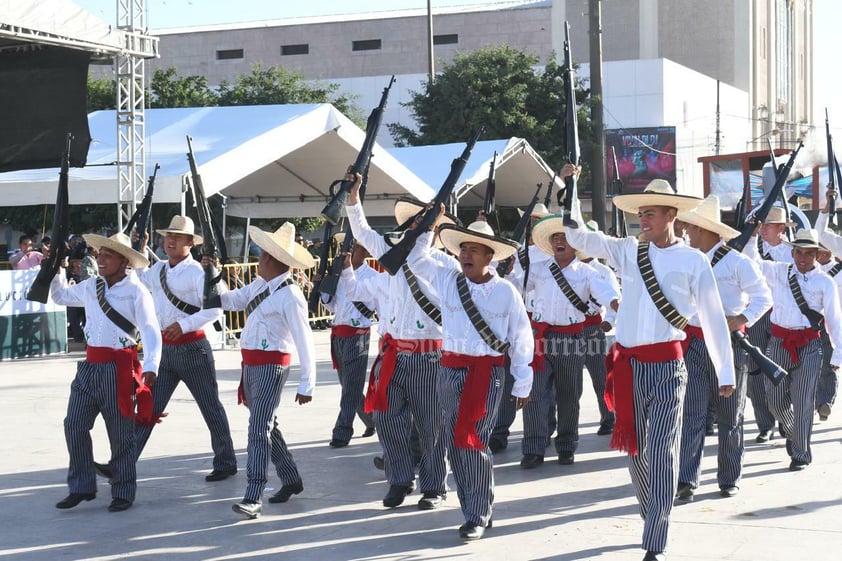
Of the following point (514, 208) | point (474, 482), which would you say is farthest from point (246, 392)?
point (514, 208)

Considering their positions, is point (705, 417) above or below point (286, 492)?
above

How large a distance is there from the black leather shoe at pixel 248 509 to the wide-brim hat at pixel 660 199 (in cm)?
289

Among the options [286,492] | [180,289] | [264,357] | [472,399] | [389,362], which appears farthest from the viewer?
[180,289]

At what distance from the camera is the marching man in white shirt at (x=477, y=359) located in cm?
685

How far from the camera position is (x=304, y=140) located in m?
18.9

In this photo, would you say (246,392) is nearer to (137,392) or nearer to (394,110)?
(137,392)

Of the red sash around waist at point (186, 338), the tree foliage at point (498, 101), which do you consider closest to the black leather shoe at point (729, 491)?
the red sash around waist at point (186, 338)

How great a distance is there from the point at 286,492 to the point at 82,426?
137 centimetres

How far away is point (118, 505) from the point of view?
761 centimetres

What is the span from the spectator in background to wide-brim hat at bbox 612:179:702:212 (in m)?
13.2

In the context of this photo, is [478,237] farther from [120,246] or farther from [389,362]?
[120,246]

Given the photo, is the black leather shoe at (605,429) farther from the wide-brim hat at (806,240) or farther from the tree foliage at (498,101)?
the tree foliage at (498,101)

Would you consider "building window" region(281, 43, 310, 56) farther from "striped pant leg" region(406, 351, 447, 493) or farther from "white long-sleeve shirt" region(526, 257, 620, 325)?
"striped pant leg" region(406, 351, 447, 493)

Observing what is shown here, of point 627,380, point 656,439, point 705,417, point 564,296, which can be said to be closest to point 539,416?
point 564,296
